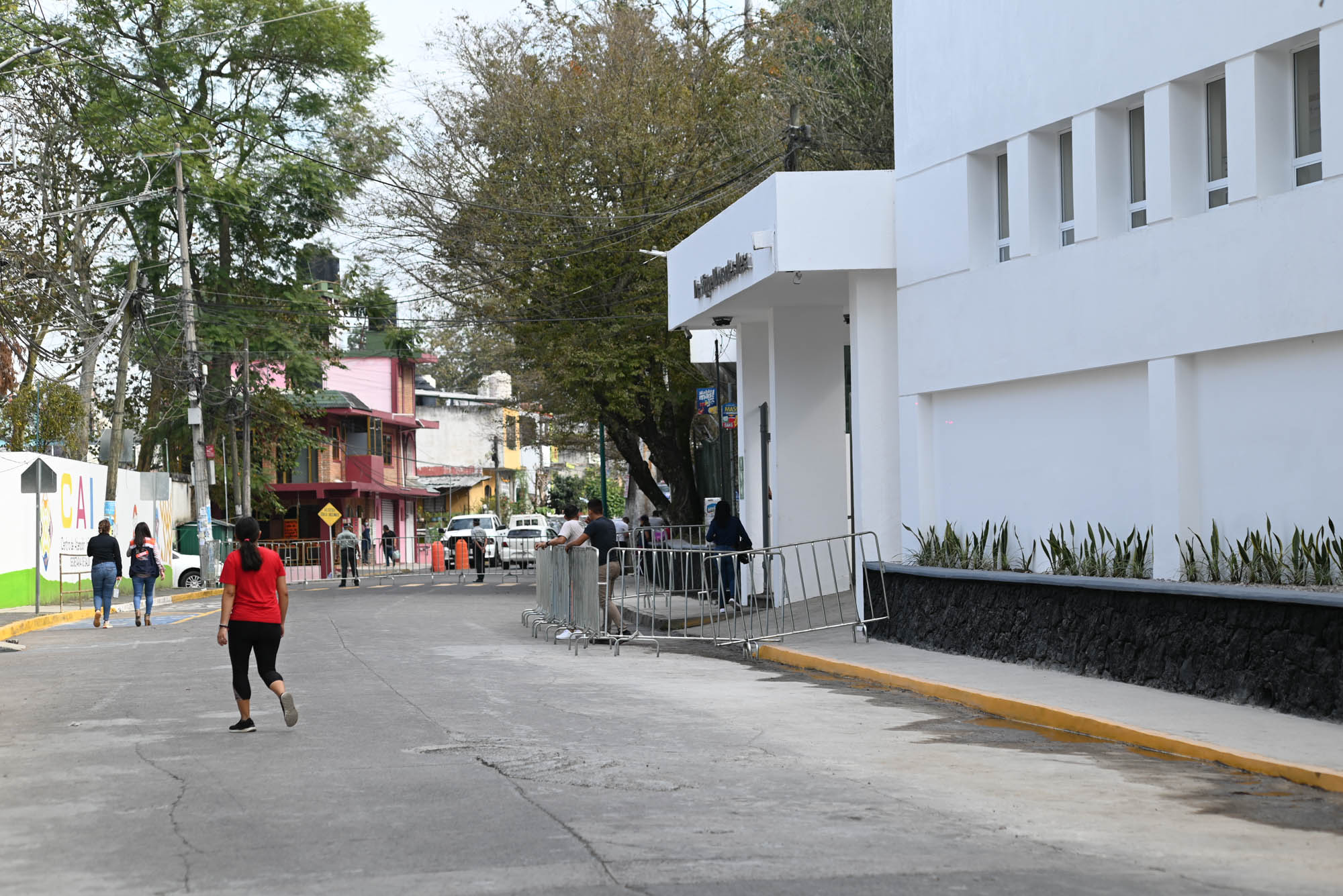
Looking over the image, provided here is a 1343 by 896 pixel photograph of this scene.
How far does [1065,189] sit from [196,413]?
97.5 ft

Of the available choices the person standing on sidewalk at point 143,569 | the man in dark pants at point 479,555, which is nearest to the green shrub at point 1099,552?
the person standing on sidewalk at point 143,569

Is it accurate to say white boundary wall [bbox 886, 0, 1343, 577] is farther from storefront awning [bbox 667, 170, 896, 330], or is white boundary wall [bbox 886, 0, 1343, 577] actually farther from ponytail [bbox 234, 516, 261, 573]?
ponytail [bbox 234, 516, 261, 573]

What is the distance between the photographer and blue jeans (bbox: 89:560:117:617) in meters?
26.0

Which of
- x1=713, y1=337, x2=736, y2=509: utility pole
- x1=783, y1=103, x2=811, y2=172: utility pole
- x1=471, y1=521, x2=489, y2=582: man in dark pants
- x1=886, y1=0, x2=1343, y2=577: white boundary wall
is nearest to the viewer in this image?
x1=886, y1=0, x2=1343, y2=577: white boundary wall

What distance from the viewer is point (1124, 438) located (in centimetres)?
1565

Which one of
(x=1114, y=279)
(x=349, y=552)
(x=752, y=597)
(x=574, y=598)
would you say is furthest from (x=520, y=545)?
(x=1114, y=279)

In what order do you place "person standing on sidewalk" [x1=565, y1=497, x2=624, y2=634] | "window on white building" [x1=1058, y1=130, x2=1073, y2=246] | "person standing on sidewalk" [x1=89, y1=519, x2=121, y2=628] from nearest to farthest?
1. "window on white building" [x1=1058, y1=130, x2=1073, y2=246]
2. "person standing on sidewalk" [x1=565, y1=497, x2=624, y2=634]
3. "person standing on sidewalk" [x1=89, y1=519, x2=121, y2=628]

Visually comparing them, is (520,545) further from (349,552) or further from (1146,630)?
(1146,630)

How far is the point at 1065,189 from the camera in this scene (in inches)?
671

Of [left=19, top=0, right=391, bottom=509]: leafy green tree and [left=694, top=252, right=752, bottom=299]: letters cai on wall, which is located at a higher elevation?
[left=19, top=0, right=391, bottom=509]: leafy green tree

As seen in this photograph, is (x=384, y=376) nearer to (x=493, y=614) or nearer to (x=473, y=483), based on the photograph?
(x=473, y=483)

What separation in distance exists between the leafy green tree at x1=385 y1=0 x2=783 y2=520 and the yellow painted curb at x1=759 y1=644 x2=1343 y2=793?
20105 millimetres

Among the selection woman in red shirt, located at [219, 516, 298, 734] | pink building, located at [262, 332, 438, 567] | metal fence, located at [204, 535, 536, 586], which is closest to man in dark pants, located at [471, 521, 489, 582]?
metal fence, located at [204, 535, 536, 586]

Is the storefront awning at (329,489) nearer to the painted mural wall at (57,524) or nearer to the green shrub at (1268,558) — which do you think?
the painted mural wall at (57,524)
